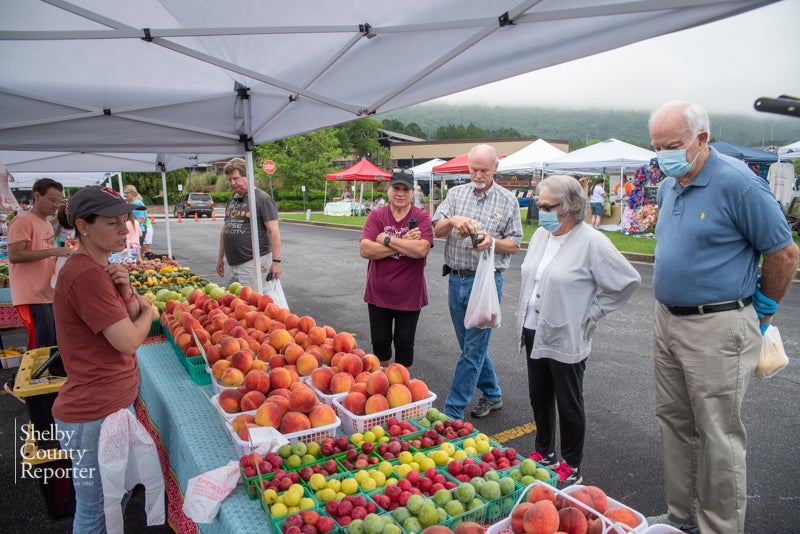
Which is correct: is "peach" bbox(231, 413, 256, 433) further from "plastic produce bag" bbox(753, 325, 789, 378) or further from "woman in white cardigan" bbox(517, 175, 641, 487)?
"plastic produce bag" bbox(753, 325, 789, 378)

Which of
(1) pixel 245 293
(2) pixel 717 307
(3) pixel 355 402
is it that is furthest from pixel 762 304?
(1) pixel 245 293

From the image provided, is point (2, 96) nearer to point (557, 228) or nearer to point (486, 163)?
point (486, 163)

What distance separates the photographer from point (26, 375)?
3078mm

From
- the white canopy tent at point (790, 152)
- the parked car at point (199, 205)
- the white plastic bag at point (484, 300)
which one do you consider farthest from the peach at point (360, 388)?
the parked car at point (199, 205)

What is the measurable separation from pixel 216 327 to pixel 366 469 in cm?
190

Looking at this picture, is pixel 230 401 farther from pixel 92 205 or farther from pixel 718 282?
pixel 718 282

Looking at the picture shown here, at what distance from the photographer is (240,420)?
2180 millimetres

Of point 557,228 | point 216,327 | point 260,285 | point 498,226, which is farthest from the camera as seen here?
point 260,285

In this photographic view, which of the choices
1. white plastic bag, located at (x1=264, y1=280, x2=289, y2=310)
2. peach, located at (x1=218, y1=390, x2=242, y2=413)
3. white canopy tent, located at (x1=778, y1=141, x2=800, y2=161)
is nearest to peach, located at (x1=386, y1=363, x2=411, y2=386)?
peach, located at (x1=218, y1=390, x2=242, y2=413)

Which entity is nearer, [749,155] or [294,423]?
[294,423]

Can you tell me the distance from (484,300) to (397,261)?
29.8 inches

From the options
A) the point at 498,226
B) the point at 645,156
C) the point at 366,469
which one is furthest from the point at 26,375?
the point at 645,156

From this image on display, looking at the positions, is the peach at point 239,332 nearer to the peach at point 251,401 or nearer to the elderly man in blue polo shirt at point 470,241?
the peach at point 251,401

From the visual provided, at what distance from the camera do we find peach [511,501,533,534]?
4.99 feet
